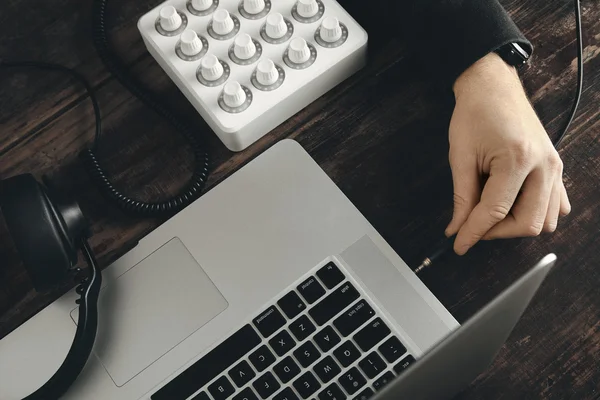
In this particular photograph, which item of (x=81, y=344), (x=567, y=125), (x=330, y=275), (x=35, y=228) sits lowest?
(x=567, y=125)

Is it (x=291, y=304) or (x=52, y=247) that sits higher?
(x=52, y=247)

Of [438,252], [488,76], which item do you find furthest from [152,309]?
[488,76]

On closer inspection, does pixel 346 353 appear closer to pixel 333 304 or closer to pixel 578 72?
pixel 333 304

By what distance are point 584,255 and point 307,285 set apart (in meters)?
0.31

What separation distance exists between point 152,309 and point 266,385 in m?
0.15

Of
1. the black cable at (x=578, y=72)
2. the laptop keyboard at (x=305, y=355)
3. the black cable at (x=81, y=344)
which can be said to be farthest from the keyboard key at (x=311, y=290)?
the black cable at (x=578, y=72)

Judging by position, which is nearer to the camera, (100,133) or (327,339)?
(327,339)

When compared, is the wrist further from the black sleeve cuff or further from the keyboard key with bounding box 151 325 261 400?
the keyboard key with bounding box 151 325 261 400

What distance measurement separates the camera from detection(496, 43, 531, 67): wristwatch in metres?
0.74

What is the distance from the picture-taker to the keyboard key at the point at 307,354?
25.3 inches

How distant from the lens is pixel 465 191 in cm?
69

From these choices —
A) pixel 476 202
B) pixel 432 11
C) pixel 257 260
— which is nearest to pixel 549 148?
pixel 476 202

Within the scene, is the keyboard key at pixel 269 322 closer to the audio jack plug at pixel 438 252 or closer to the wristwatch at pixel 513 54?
the audio jack plug at pixel 438 252

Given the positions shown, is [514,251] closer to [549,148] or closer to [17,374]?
[549,148]
